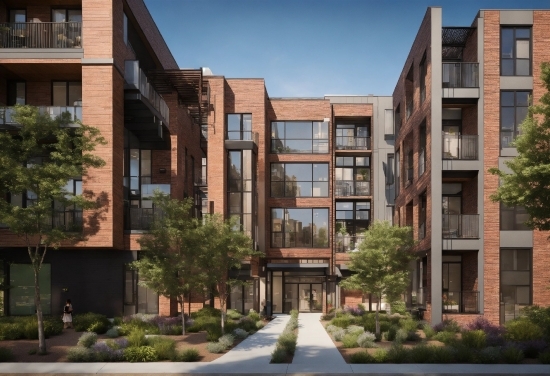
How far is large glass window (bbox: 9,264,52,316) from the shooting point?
103ft

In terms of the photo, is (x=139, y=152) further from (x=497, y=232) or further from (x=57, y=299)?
(x=497, y=232)

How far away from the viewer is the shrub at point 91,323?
26.9 metres

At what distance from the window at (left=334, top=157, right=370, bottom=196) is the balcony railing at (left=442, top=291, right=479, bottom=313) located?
1772 cm

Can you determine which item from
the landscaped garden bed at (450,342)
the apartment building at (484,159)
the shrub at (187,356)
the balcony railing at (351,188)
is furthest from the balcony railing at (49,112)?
the balcony railing at (351,188)

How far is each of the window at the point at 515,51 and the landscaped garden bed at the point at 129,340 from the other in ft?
60.2

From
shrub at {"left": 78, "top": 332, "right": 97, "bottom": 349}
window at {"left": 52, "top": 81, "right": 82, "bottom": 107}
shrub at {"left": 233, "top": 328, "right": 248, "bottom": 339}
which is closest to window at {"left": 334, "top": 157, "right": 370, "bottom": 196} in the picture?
window at {"left": 52, "top": 81, "right": 82, "bottom": 107}

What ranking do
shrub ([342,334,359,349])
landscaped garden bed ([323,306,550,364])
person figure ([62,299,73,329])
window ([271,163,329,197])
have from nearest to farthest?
1. landscaped garden bed ([323,306,550,364])
2. shrub ([342,334,359,349])
3. person figure ([62,299,73,329])
4. window ([271,163,329,197])

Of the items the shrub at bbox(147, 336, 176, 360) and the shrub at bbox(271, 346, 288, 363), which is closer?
the shrub at bbox(271, 346, 288, 363)

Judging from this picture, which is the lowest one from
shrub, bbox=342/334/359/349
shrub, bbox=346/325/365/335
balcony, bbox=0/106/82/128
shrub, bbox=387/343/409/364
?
shrub, bbox=346/325/365/335

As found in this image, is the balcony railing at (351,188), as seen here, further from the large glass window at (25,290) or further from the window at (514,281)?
the large glass window at (25,290)

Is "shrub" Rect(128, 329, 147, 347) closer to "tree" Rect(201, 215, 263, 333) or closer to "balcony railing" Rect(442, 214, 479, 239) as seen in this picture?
"tree" Rect(201, 215, 263, 333)

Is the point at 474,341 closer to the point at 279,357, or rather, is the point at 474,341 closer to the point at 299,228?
the point at 279,357

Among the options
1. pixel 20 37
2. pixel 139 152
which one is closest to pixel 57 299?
pixel 139 152

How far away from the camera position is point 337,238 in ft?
152
